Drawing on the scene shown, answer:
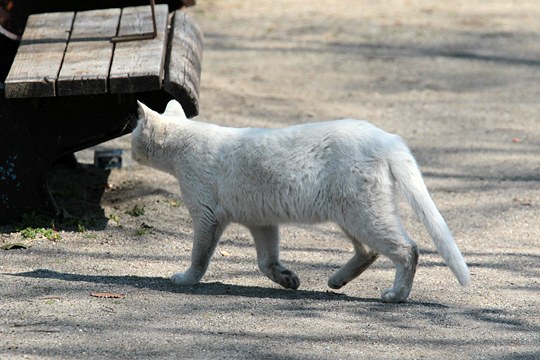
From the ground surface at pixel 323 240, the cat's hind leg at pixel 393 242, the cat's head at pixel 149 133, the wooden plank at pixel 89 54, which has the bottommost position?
the ground surface at pixel 323 240

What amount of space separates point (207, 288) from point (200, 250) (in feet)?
0.72

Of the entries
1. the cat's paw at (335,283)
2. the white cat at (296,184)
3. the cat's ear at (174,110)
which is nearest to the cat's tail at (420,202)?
the white cat at (296,184)

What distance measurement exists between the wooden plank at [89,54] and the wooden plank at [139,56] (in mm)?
62

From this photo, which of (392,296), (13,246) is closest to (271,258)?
(392,296)

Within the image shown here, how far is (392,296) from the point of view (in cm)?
508

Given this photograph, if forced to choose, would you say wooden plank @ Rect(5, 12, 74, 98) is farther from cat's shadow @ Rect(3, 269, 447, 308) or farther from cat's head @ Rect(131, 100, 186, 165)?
cat's shadow @ Rect(3, 269, 447, 308)

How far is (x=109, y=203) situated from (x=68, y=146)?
2.76 feet

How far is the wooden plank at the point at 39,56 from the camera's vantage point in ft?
19.3

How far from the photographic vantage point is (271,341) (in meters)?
4.40

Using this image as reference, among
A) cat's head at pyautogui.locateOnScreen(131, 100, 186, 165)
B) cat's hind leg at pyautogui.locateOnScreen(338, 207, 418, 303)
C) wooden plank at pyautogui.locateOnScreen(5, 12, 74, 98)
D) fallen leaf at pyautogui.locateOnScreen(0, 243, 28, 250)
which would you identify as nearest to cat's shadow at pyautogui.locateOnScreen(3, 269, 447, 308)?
cat's hind leg at pyautogui.locateOnScreen(338, 207, 418, 303)

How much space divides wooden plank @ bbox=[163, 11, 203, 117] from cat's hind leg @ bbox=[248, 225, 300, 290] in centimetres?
112

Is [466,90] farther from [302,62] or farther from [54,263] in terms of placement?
[54,263]

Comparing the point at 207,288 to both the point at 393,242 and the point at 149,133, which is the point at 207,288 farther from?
the point at 393,242

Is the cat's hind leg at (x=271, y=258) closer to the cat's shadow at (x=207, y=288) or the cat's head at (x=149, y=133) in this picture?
the cat's shadow at (x=207, y=288)
